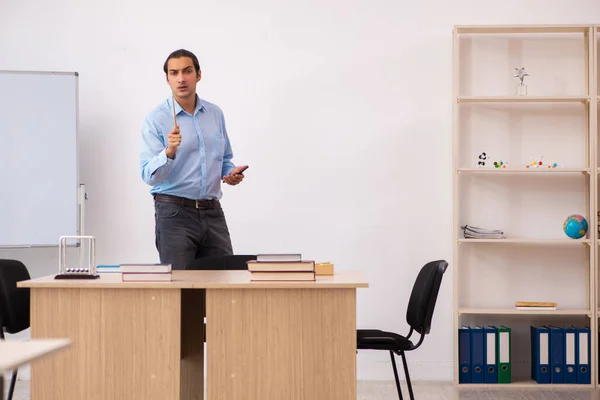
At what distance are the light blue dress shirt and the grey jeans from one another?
0.09 m

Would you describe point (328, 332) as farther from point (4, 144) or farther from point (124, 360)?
point (4, 144)

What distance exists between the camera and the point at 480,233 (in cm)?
493

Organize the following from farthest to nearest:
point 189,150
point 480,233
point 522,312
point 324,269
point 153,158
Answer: point 480,233 → point 522,312 → point 189,150 → point 153,158 → point 324,269

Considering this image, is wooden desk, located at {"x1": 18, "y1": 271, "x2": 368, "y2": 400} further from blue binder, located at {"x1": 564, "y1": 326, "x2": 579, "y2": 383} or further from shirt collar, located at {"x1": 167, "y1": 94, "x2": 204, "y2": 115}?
blue binder, located at {"x1": 564, "y1": 326, "x2": 579, "y2": 383}

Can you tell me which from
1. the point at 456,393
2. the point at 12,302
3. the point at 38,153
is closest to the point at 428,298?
the point at 456,393

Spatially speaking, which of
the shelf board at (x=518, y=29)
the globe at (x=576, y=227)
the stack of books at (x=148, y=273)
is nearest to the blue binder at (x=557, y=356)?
the globe at (x=576, y=227)

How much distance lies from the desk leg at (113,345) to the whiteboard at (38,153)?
6.85 ft

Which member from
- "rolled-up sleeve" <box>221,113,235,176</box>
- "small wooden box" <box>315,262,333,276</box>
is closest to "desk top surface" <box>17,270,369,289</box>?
"small wooden box" <box>315,262,333,276</box>

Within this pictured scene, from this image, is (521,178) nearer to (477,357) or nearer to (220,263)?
(477,357)

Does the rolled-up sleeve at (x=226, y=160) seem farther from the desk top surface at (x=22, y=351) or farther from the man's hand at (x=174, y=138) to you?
the desk top surface at (x=22, y=351)

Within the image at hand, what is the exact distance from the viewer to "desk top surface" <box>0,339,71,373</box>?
1.35 metres

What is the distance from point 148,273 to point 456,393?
249 centimetres

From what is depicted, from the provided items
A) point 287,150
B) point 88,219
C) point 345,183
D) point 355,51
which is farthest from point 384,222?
point 88,219

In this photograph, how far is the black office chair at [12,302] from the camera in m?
3.48
